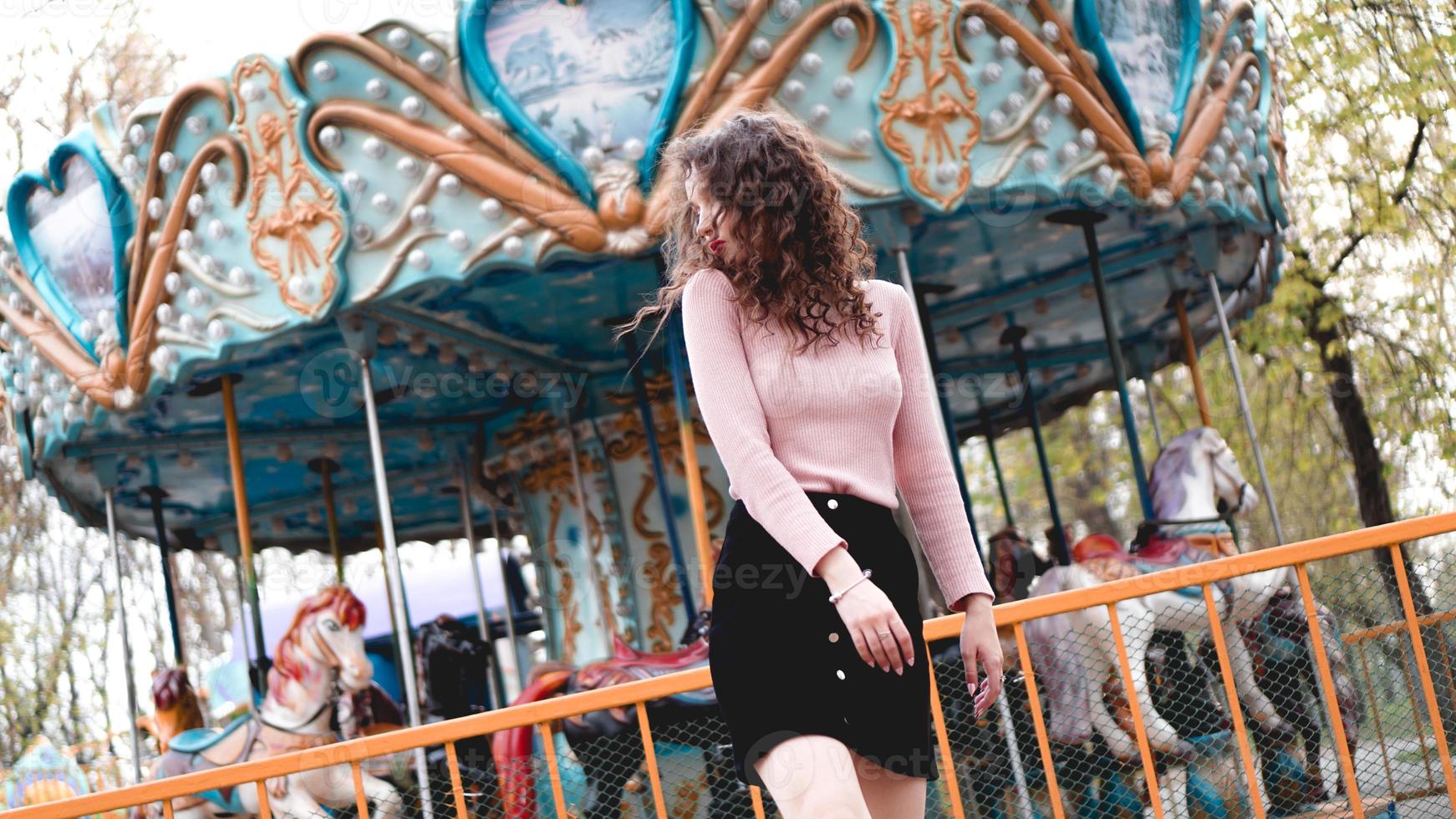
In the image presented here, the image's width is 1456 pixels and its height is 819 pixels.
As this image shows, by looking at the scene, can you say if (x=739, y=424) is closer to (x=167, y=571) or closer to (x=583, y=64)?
(x=583, y=64)

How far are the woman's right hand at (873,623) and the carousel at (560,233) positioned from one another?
2.54 m

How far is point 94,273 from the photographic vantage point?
6.74 meters

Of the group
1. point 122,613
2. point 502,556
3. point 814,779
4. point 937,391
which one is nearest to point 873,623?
point 814,779

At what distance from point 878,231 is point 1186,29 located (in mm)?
1932

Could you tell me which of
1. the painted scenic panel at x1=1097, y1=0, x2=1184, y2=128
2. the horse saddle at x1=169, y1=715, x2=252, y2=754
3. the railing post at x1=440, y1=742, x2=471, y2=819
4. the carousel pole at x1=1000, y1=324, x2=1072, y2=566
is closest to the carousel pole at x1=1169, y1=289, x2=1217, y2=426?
the carousel pole at x1=1000, y1=324, x2=1072, y2=566

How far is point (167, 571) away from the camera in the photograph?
898 centimetres

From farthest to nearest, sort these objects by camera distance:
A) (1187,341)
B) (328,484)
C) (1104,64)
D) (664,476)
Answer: (328,484)
(1187,341)
(664,476)
(1104,64)

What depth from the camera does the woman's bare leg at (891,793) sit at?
6.18ft

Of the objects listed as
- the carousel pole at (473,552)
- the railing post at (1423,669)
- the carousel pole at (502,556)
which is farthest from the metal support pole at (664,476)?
the railing post at (1423,669)

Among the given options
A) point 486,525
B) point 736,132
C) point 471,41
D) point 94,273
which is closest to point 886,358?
point 736,132

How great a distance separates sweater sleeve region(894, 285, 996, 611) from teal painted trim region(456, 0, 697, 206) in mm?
3724

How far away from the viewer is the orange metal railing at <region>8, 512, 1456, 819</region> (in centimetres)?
312

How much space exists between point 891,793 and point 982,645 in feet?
A: 0.85

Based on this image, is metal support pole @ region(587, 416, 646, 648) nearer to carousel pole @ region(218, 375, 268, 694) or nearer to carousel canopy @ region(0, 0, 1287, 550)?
carousel canopy @ region(0, 0, 1287, 550)
